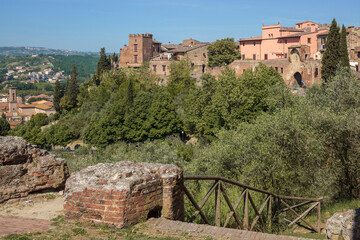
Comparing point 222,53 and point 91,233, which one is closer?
point 91,233

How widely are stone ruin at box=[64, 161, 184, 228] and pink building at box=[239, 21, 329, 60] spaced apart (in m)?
43.9

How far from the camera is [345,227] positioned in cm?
830

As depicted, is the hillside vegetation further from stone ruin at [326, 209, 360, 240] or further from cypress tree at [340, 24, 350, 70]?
stone ruin at [326, 209, 360, 240]

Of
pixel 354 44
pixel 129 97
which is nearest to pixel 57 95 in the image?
pixel 129 97

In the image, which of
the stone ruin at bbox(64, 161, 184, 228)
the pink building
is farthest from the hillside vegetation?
the pink building

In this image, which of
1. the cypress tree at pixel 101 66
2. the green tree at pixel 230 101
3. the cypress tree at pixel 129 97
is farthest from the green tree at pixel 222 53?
the cypress tree at pixel 101 66

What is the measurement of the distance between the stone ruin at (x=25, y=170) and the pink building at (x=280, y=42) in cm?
4333

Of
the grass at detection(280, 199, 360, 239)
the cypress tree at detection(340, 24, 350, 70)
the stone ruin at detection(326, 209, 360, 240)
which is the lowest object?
the grass at detection(280, 199, 360, 239)

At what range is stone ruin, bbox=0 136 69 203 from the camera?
7512 millimetres

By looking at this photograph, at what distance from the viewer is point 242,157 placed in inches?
669

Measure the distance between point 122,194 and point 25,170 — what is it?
3.23 m

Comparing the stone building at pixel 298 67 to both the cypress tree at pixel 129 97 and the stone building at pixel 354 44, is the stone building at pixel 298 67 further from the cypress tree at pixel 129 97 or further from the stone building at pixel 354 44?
the cypress tree at pixel 129 97

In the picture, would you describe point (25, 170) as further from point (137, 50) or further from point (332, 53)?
point (137, 50)

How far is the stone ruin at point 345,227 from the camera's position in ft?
25.8
